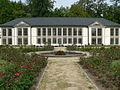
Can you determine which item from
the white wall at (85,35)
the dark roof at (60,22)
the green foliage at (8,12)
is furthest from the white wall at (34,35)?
the green foliage at (8,12)

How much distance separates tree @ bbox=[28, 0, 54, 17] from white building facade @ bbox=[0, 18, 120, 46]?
22.9 meters

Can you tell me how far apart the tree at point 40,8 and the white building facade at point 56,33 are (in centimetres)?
2294

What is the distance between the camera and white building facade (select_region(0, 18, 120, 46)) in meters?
47.3

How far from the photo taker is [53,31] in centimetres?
4772

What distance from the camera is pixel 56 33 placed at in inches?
1871

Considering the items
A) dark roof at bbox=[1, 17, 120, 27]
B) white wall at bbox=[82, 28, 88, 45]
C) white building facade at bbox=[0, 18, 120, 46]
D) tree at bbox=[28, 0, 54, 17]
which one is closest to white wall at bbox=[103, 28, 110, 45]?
white building facade at bbox=[0, 18, 120, 46]

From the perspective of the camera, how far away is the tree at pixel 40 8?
2778 inches

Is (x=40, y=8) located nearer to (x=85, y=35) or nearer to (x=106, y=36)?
(x=85, y=35)

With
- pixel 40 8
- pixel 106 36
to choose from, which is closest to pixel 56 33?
pixel 106 36

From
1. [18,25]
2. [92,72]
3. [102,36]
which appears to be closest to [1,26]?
[18,25]

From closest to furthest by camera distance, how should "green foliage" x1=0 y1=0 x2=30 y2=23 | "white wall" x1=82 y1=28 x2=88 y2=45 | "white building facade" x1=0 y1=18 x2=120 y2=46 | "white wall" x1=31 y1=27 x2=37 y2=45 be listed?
"white wall" x1=31 y1=27 x2=37 y2=45
"white building facade" x1=0 y1=18 x2=120 y2=46
"white wall" x1=82 y1=28 x2=88 y2=45
"green foliage" x1=0 y1=0 x2=30 y2=23

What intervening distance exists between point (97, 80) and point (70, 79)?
147 centimetres

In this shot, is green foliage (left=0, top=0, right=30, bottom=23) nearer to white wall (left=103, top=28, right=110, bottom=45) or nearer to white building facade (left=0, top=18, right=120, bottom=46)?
white building facade (left=0, top=18, right=120, bottom=46)

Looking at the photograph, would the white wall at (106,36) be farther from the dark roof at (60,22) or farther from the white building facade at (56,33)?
the dark roof at (60,22)
